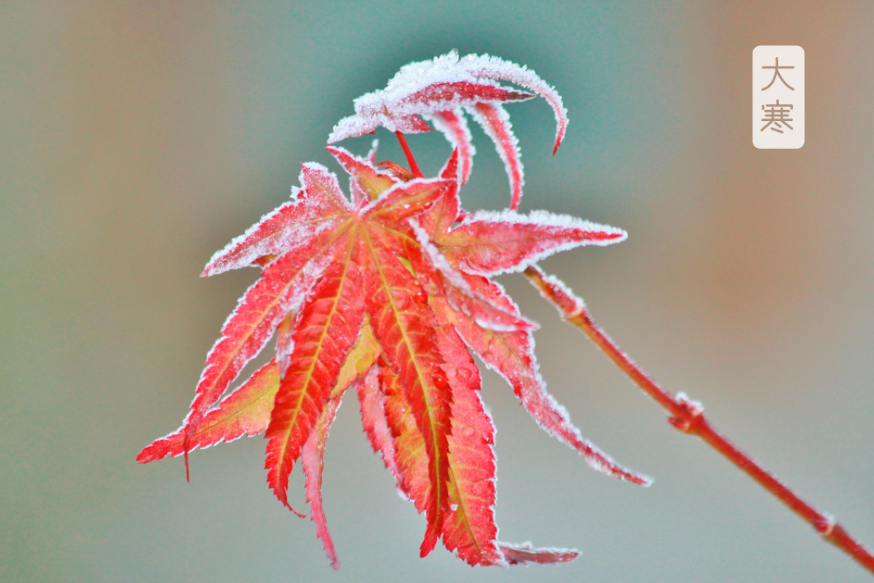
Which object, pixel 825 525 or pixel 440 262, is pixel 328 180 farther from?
pixel 825 525

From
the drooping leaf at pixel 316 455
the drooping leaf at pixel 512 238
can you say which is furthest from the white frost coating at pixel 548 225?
the drooping leaf at pixel 316 455

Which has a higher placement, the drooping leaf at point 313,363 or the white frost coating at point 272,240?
the white frost coating at point 272,240

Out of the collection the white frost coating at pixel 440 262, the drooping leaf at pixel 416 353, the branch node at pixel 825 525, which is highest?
the white frost coating at pixel 440 262

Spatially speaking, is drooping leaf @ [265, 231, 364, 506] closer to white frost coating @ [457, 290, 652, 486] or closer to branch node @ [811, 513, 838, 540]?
white frost coating @ [457, 290, 652, 486]

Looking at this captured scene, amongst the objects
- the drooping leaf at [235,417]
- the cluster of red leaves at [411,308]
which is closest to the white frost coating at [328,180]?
the cluster of red leaves at [411,308]

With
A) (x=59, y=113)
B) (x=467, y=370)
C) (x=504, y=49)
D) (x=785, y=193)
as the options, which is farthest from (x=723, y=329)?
(x=59, y=113)

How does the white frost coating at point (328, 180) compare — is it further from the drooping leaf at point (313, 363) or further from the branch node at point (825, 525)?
the branch node at point (825, 525)

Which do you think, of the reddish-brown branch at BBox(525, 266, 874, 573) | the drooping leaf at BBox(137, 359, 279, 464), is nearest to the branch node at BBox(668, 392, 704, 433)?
the reddish-brown branch at BBox(525, 266, 874, 573)

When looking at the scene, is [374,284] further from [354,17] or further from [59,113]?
[59,113]
